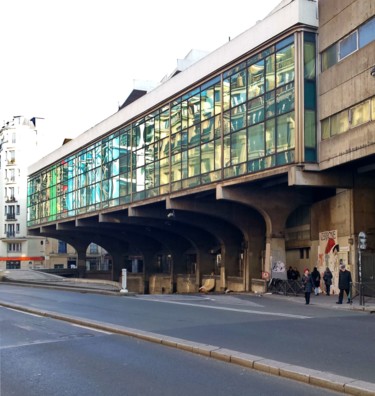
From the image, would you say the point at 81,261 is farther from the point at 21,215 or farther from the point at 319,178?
the point at 319,178

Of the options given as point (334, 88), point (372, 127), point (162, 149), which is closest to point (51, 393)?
point (372, 127)

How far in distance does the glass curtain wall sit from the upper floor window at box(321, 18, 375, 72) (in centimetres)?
93

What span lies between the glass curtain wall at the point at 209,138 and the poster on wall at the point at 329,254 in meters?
5.10

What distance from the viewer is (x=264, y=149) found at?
101 ft

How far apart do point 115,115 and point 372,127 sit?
30.0 m

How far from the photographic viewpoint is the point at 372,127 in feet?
81.7

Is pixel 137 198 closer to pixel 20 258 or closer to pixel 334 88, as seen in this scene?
pixel 334 88

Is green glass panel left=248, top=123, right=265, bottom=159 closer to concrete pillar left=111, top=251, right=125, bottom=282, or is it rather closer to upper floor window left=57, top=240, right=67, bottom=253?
concrete pillar left=111, top=251, right=125, bottom=282

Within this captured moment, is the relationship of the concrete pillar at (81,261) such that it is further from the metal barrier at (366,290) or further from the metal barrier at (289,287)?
the metal barrier at (366,290)

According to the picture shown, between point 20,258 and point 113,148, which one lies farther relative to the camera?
point 20,258

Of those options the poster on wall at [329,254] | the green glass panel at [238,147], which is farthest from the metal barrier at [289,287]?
the green glass panel at [238,147]

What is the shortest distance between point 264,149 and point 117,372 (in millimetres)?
23223

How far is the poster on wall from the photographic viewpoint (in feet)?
98.7

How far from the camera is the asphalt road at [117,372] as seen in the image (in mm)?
7488
